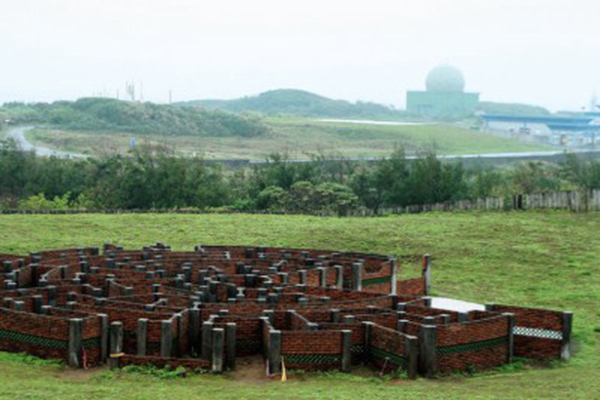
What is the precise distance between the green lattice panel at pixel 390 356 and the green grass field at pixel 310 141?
263ft

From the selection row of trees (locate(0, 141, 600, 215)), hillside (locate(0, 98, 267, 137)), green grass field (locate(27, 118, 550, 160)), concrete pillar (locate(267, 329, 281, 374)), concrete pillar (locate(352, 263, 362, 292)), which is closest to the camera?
concrete pillar (locate(267, 329, 281, 374))

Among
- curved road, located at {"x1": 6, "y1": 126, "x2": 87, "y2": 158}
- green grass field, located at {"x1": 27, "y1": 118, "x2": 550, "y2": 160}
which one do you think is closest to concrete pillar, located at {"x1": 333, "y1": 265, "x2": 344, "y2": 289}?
curved road, located at {"x1": 6, "y1": 126, "x2": 87, "y2": 158}

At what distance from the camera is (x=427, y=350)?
20.4m

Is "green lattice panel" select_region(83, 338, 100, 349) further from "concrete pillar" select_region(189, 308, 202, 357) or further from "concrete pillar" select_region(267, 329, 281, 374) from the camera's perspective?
"concrete pillar" select_region(267, 329, 281, 374)

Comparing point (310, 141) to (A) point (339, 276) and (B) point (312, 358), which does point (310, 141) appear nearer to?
(A) point (339, 276)

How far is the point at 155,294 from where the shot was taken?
24844 millimetres

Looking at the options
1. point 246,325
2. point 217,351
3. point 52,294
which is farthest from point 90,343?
point 52,294

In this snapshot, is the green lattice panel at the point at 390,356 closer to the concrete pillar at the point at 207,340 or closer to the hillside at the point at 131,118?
the concrete pillar at the point at 207,340

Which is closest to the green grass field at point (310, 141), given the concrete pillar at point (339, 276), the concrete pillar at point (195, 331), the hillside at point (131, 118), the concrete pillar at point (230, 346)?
the hillside at point (131, 118)

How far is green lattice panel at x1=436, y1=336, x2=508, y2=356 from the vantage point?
2086 centimetres

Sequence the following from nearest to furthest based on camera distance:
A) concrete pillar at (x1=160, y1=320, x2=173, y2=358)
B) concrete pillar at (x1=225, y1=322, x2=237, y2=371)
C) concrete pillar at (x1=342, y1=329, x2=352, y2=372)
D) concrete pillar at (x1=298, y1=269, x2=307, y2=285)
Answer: concrete pillar at (x1=342, y1=329, x2=352, y2=372) < concrete pillar at (x1=225, y1=322, x2=237, y2=371) < concrete pillar at (x1=160, y1=320, x2=173, y2=358) < concrete pillar at (x1=298, y1=269, x2=307, y2=285)

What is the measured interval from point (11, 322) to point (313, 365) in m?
7.13

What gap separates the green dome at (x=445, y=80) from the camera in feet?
593

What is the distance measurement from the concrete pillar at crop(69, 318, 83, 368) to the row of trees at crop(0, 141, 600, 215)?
30826 mm
